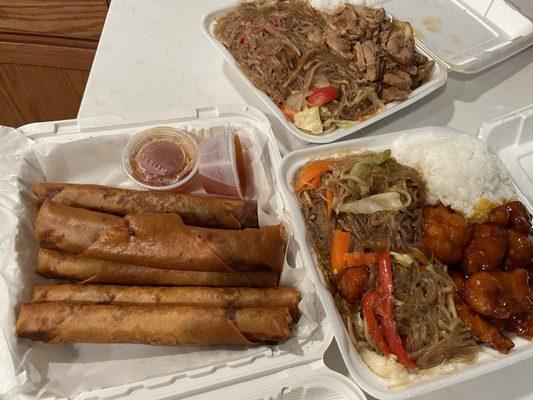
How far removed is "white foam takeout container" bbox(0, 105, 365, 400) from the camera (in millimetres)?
1362

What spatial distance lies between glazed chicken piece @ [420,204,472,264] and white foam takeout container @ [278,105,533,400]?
32 cm

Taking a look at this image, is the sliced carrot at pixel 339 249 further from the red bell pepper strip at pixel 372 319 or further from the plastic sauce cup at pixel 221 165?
the plastic sauce cup at pixel 221 165

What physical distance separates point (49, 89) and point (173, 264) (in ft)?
7.33

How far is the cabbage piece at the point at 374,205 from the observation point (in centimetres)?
162

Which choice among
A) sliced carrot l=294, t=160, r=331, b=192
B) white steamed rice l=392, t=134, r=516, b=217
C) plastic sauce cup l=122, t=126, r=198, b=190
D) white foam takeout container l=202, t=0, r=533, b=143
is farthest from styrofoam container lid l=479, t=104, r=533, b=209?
plastic sauce cup l=122, t=126, r=198, b=190

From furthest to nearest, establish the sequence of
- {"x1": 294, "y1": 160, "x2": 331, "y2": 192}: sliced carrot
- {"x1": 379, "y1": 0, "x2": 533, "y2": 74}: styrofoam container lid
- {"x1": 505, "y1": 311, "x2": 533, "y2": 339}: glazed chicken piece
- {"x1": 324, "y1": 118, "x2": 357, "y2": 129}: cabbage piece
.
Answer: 1. {"x1": 379, "y1": 0, "x2": 533, "y2": 74}: styrofoam container lid
2. {"x1": 324, "y1": 118, "x2": 357, "y2": 129}: cabbage piece
3. {"x1": 294, "y1": 160, "x2": 331, "y2": 192}: sliced carrot
4. {"x1": 505, "y1": 311, "x2": 533, "y2": 339}: glazed chicken piece

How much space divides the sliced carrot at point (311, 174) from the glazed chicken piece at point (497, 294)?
0.62m

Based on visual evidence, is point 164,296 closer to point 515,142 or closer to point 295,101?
point 295,101

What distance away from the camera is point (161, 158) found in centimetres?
183

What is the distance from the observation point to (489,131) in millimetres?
1916

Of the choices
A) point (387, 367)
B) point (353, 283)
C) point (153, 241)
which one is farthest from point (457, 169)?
point (153, 241)

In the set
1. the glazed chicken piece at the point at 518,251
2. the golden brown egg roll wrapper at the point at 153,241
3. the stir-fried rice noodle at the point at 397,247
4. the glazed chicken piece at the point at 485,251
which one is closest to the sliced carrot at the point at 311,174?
the stir-fried rice noodle at the point at 397,247

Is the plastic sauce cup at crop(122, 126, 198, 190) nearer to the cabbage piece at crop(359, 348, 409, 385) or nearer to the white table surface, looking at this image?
the white table surface

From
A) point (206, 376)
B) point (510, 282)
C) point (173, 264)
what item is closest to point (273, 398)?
point (206, 376)
